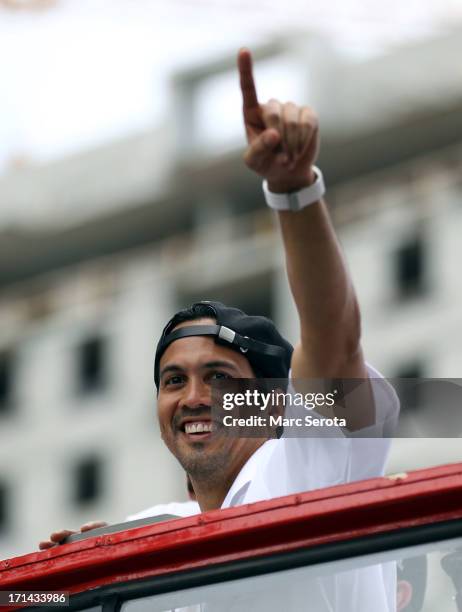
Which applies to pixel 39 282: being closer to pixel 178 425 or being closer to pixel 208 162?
pixel 208 162

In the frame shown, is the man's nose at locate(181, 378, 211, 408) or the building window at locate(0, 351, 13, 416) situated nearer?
the man's nose at locate(181, 378, 211, 408)

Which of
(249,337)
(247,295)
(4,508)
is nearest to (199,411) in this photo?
(249,337)

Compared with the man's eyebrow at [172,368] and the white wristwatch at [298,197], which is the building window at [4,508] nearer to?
the man's eyebrow at [172,368]

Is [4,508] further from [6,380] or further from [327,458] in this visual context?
[327,458]

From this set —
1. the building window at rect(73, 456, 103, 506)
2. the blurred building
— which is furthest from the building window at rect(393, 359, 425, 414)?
the building window at rect(73, 456, 103, 506)

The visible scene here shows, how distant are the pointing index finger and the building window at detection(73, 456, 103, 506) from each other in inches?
1603

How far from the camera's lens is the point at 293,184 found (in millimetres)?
4578

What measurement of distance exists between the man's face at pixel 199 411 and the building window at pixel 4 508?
41.2m

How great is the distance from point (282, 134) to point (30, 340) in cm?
4336

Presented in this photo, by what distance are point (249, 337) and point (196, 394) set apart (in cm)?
22

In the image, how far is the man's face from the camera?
5.04 m

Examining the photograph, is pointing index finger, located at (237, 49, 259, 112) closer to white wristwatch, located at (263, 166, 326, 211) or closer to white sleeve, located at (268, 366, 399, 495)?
white wristwatch, located at (263, 166, 326, 211)

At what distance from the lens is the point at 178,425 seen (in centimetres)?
509

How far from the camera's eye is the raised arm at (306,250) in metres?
4.48
